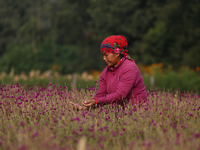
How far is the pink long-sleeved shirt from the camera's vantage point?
13.8 ft

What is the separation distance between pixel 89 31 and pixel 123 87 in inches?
1232

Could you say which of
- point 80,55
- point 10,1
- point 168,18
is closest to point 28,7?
point 10,1

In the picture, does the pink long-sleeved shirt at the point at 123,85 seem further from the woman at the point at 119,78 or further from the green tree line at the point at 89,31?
the green tree line at the point at 89,31

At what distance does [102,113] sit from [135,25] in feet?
69.4

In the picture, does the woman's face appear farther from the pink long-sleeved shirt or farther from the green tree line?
the green tree line

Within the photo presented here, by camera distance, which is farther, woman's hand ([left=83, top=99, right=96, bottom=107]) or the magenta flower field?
woman's hand ([left=83, top=99, right=96, bottom=107])

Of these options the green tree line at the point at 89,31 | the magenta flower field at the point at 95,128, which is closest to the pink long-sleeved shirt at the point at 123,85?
the magenta flower field at the point at 95,128

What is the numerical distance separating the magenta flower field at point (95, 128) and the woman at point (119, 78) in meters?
0.18

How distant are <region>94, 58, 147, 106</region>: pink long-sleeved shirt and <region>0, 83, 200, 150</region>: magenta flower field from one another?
0.63ft

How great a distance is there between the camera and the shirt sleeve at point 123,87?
4.20m

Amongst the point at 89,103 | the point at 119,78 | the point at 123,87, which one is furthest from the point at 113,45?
the point at 89,103

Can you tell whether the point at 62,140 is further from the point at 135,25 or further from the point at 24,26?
the point at 24,26

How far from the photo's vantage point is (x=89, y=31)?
3500 centimetres

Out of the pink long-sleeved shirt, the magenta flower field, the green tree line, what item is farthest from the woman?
the green tree line
